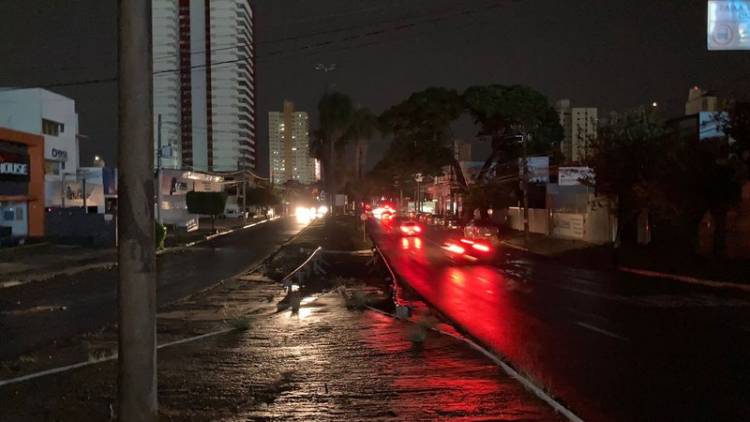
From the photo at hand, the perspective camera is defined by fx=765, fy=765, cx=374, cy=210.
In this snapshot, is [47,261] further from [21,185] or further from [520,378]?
[520,378]

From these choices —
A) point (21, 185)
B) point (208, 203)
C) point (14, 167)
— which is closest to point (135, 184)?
point (14, 167)

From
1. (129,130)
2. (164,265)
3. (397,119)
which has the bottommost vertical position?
(164,265)

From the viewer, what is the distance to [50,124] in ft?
210

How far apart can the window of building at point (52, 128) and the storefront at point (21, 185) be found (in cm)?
1977

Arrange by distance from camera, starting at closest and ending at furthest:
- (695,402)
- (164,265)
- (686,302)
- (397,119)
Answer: (695,402)
(686,302)
(164,265)
(397,119)


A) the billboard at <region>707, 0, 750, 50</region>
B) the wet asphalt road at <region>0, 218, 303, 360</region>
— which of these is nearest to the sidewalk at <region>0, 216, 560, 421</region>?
the wet asphalt road at <region>0, 218, 303, 360</region>

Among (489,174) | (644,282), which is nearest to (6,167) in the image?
(644,282)

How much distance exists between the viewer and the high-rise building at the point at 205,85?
8738 centimetres

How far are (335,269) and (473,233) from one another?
18805mm

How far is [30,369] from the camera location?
378 inches

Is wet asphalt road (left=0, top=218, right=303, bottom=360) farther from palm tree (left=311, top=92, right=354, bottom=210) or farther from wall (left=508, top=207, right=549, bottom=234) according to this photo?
palm tree (left=311, top=92, right=354, bottom=210)

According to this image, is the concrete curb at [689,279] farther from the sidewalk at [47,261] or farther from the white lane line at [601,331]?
the sidewalk at [47,261]

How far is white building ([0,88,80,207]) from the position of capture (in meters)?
60.9

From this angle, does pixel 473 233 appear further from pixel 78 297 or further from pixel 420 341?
pixel 420 341
